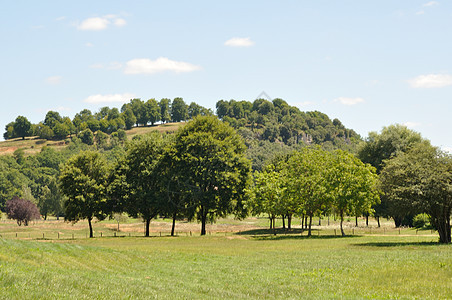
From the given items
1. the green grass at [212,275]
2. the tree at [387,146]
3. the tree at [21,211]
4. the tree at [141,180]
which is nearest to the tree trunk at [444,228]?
the green grass at [212,275]

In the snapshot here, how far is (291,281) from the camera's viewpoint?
26953mm

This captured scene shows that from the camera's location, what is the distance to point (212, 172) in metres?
72.6

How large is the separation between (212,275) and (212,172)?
43352 millimetres

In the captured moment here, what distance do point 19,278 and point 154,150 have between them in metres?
61.6

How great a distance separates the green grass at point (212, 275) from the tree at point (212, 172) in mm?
32266

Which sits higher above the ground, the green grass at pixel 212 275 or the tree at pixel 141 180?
the tree at pixel 141 180

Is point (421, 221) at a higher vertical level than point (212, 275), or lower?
higher

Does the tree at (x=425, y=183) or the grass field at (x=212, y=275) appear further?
the tree at (x=425, y=183)

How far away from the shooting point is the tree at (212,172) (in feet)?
237

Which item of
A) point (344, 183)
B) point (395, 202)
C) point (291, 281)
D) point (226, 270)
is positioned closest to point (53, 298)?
point (291, 281)


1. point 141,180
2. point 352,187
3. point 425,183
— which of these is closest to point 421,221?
point 352,187

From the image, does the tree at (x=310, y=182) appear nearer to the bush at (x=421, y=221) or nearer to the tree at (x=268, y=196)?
the tree at (x=268, y=196)

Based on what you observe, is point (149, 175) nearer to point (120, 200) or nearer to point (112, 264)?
point (120, 200)

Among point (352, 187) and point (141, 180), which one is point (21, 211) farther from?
point (352, 187)
